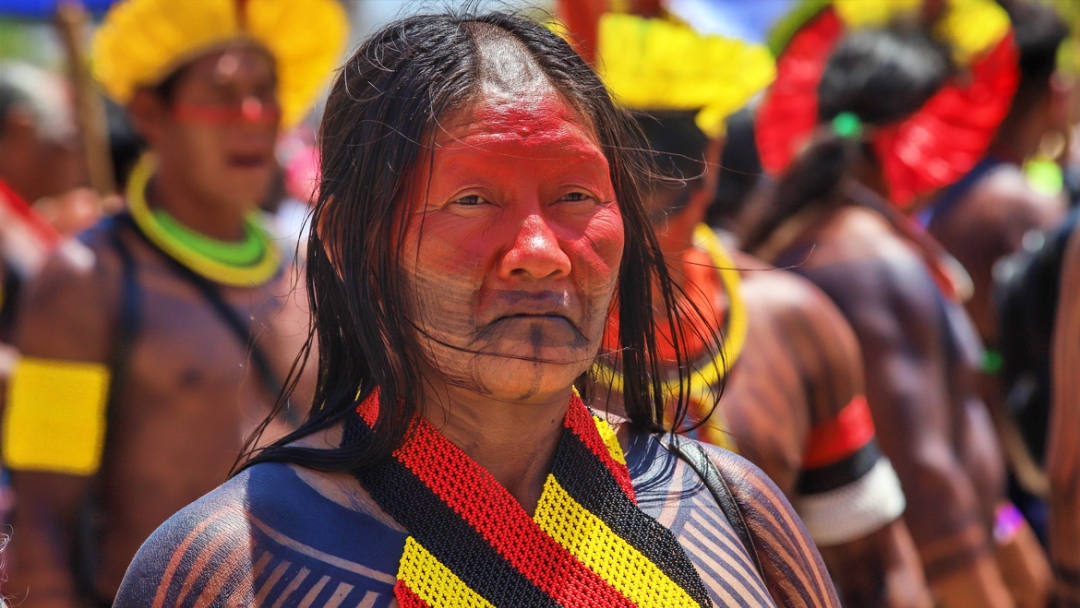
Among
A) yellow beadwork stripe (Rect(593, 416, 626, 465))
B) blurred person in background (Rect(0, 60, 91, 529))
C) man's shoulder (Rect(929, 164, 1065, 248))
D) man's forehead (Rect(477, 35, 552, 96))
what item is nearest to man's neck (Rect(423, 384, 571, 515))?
yellow beadwork stripe (Rect(593, 416, 626, 465))

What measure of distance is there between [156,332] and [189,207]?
521mm

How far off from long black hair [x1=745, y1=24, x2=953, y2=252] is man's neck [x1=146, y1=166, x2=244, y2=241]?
1.69 meters

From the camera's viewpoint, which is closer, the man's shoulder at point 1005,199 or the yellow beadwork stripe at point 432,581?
the yellow beadwork stripe at point 432,581

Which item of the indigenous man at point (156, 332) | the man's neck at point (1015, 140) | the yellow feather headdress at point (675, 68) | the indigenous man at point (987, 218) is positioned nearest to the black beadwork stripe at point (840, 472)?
the yellow feather headdress at point (675, 68)

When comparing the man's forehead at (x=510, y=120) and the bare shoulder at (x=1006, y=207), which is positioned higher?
the man's forehead at (x=510, y=120)

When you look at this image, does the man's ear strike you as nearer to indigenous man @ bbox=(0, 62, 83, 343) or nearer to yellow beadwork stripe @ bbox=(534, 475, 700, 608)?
indigenous man @ bbox=(0, 62, 83, 343)

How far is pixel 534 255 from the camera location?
1.50 meters

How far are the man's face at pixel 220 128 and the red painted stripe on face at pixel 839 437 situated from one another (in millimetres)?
1837

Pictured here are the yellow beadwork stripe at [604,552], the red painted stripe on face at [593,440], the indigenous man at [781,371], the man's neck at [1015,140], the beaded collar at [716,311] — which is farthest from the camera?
the man's neck at [1015,140]

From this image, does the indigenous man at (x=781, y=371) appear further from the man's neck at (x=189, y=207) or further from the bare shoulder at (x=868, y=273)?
the man's neck at (x=189, y=207)

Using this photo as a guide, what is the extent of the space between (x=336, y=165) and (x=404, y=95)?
15 centimetres

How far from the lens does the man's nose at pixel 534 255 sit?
150 centimetres

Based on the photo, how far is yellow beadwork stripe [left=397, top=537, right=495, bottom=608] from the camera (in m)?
1.49

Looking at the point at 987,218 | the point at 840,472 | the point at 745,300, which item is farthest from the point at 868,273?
the point at 987,218
